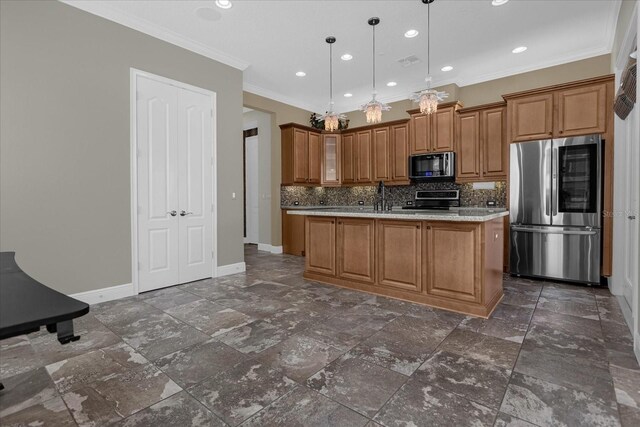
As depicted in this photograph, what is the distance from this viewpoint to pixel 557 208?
423 cm

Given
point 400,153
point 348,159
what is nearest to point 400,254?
point 400,153

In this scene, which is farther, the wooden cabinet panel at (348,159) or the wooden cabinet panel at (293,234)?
the wooden cabinet panel at (348,159)

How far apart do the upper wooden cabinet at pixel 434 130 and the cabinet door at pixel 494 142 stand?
49 cm

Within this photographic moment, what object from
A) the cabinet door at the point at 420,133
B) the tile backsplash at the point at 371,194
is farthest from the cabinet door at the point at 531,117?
the cabinet door at the point at 420,133

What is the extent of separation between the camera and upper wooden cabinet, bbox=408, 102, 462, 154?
18.0 ft

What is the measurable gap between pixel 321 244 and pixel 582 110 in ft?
12.5

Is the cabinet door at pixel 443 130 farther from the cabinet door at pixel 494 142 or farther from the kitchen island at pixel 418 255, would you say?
the kitchen island at pixel 418 255

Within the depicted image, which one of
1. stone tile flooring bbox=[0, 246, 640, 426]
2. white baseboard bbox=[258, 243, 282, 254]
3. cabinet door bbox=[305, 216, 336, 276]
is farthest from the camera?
white baseboard bbox=[258, 243, 282, 254]

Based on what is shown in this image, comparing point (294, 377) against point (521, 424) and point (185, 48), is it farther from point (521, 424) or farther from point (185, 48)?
point (185, 48)

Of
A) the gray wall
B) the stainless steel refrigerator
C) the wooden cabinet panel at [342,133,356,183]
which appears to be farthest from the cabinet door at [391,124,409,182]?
the gray wall

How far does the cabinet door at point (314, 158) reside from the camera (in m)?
6.97

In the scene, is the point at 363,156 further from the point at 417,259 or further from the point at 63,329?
the point at 63,329

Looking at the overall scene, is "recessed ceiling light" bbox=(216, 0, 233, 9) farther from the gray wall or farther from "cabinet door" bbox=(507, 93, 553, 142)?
"cabinet door" bbox=(507, 93, 553, 142)

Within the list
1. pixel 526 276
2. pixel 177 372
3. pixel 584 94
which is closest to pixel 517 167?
pixel 584 94
